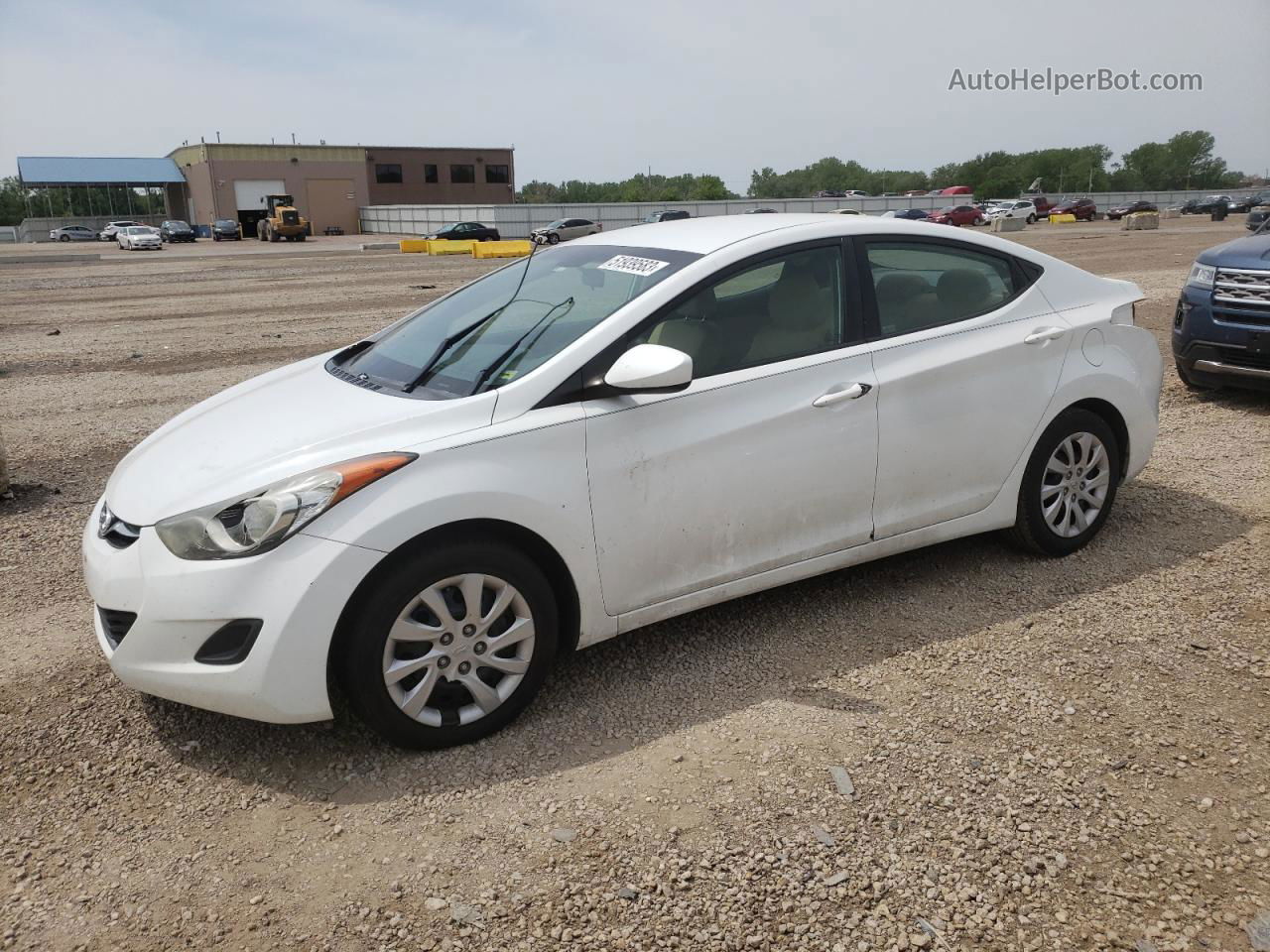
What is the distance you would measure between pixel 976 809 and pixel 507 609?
161cm

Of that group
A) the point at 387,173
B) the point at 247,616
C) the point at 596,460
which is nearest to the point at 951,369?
the point at 596,460

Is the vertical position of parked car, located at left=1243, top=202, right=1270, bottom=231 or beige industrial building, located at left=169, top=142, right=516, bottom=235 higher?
beige industrial building, located at left=169, top=142, right=516, bottom=235

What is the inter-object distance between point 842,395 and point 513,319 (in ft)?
4.45

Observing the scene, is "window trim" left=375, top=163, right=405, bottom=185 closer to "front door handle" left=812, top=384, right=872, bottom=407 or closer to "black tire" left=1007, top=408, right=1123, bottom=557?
"black tire" left=1007, top=408, right=1123, bottom=557

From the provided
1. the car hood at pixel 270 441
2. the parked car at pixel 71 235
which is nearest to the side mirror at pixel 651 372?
the car hood at pixel 270 441

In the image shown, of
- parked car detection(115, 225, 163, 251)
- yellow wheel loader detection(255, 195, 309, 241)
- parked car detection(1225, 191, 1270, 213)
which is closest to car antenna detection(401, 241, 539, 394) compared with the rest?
parked car detection(115, 225, 163, 251)

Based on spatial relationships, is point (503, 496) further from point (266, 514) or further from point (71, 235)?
point (71, 235)

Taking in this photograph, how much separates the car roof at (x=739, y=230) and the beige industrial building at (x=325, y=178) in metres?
73.7

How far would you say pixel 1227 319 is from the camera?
24.5 ft

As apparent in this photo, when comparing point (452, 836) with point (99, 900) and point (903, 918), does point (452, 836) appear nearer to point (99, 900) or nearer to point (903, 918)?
point (99, 900)

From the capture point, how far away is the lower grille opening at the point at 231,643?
2.99 metres

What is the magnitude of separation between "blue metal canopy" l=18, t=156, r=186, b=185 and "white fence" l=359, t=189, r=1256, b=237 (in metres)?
21.5

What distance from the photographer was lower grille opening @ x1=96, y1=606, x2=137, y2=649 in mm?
3197

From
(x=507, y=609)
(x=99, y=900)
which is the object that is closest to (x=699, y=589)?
(x=507, y=609)
